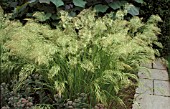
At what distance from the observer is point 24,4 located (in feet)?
13.7

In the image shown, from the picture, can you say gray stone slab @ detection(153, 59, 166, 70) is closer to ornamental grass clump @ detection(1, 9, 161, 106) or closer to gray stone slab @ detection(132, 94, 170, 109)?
gray stone slab @ detection(132, 94, 170, 109)

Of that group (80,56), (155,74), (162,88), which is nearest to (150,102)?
(162,88)

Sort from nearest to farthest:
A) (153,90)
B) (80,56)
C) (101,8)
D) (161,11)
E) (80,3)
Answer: (80,56) < (153,90) < (80,3) < (101,8) < (161,11)

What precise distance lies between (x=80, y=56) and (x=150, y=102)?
917 millimetres

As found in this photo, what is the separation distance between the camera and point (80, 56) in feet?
10.7

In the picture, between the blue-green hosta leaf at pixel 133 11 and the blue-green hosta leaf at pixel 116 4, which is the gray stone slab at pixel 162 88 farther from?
the blue-green hosta leaf at pixel 116 4

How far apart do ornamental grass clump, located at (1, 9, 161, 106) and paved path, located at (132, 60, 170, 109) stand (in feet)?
1.16

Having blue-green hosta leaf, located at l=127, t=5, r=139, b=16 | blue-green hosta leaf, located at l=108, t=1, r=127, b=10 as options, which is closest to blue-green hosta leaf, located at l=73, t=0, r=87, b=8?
blue-green hosta leaf, located at l=108, t=1, r=127, b=10

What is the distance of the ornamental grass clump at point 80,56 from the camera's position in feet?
9.90

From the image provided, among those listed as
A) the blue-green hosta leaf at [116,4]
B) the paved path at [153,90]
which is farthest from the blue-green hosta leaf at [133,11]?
the paved path at [153,90]

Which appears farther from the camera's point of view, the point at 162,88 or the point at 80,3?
the point at 80,3

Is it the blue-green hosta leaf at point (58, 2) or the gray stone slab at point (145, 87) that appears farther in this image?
the blue-green hosta leaf at point (58, 2)

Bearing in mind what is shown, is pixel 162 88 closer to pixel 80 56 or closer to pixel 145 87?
pixel 145 87

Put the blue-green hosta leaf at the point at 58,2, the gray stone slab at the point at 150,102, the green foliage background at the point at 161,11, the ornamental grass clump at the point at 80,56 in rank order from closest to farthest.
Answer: the ornamental grass clump at the point at 80,56, the gray stone slab at the point at 150,102, the blue-green hosta leaf at the point at 58,2, the green foliage background at the point at 161,11
